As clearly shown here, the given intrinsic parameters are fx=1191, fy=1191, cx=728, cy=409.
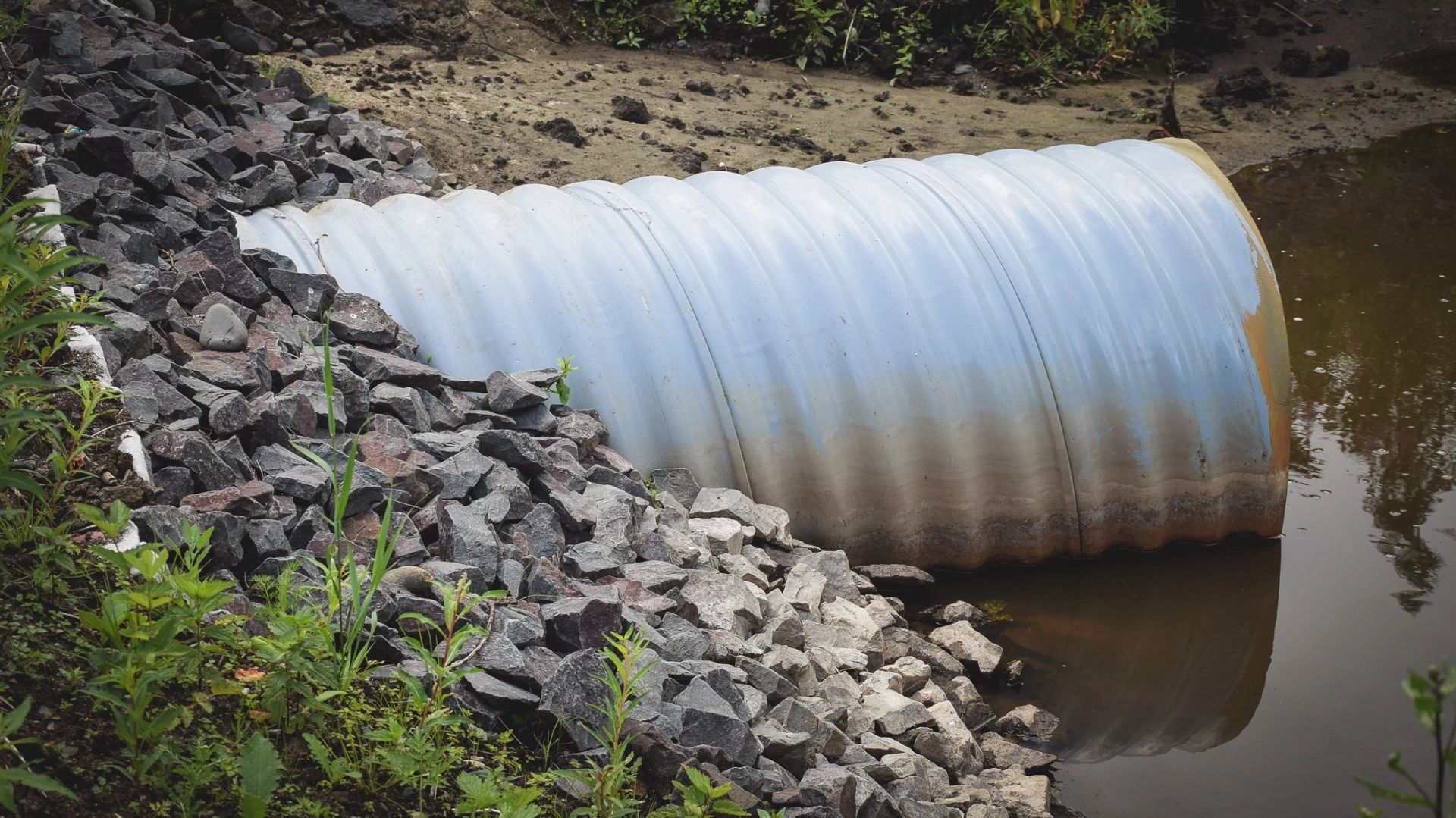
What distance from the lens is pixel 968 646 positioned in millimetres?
3471

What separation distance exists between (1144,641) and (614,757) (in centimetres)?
234

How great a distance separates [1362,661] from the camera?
356cm

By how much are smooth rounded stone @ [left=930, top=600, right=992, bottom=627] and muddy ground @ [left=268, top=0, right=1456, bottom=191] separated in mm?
3231

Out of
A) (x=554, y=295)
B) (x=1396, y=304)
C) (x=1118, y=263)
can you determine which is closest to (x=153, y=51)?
(x=554, y=295)

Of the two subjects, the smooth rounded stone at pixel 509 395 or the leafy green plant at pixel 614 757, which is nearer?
the leafy green plant at pixel 614 757

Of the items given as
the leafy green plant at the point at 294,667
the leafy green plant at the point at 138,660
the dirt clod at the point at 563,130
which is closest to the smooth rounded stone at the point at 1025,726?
the leafy green plant at the point at 294,667

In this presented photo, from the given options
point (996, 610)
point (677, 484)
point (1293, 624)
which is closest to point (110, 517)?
point (677, 484)

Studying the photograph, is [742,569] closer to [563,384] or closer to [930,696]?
[930,696]

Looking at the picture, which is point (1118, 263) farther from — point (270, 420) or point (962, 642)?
point (270, 420)

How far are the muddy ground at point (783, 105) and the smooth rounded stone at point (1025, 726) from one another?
3.71 m

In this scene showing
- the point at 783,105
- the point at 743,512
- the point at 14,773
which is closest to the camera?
the point at 14,773

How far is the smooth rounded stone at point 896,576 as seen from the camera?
373 cm

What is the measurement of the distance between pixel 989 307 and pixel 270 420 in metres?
2.24

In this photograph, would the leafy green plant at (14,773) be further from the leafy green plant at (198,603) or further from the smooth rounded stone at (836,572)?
the smooth rounded stone at (836,572)
